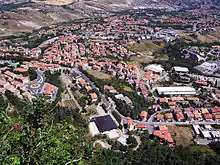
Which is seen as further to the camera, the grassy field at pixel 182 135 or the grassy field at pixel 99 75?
the grassy field at pixel 99 75

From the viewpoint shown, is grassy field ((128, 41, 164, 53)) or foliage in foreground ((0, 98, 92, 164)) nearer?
foliage in foreground ((0, 98, 92, 164))

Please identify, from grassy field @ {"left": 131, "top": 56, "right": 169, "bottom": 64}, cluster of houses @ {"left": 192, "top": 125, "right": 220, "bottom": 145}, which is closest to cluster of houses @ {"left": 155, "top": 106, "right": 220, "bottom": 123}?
cluster of houses @ {"left": 192, "top": 125, "right": 220, "bottom": 145}

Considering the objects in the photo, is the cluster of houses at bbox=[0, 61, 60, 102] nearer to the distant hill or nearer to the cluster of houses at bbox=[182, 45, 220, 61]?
the cluster of houses at bbox=[182, 45, 220, 61]

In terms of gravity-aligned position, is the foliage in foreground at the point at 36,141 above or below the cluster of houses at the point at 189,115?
above

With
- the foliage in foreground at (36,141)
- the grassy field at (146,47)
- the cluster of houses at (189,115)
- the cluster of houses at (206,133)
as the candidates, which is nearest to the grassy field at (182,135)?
the cluster of houses at (206,133)

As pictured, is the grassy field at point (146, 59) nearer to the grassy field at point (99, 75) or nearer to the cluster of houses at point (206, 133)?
the grassy field at point (99, 75)
